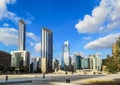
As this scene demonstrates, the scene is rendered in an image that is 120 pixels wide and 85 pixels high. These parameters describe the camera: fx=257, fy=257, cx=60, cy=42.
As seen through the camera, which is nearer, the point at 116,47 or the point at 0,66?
the point at 116,47

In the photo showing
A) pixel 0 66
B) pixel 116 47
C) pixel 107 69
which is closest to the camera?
pixel 116 47

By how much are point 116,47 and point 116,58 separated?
2.02 meters

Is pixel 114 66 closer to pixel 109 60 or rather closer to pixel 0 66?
pixel 109 60

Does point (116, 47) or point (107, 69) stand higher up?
point (116, 47)

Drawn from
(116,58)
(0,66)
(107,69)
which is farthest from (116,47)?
(0,66)

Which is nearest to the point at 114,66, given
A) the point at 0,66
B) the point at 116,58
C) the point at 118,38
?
the point at 116,58

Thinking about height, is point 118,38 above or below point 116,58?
above

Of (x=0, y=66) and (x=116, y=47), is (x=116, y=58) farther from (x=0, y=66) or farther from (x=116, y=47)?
(x=0, y=66)

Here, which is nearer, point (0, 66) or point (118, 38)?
point (118, 38)

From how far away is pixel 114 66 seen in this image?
155 ft

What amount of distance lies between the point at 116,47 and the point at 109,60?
13.6 ft

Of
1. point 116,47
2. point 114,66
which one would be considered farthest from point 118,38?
point 114,66

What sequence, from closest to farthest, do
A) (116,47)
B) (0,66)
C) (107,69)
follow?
(116,47) → (107,69) → (0,66)

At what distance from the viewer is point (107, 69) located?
4975cm
